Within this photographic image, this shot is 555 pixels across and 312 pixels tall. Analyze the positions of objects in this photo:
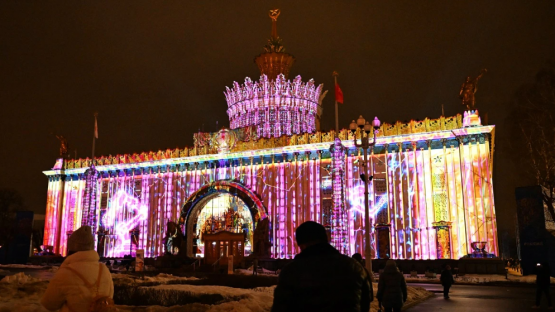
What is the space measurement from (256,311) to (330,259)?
21.4 ft

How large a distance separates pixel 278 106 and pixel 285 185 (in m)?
7.54

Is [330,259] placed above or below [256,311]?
above

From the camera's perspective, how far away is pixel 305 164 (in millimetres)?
36531

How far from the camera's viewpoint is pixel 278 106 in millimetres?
40812

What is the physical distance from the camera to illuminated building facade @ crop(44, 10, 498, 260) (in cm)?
3131

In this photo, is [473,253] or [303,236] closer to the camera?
[303,236]

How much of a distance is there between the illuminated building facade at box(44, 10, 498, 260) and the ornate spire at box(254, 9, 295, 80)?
126mm

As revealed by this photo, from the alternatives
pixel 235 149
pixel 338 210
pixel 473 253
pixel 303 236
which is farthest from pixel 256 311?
pixel 235 149

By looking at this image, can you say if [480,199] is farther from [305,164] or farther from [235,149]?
[235,149]

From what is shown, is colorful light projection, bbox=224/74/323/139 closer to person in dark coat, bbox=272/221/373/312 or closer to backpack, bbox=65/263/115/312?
backpack, bbox=65/263/115/312

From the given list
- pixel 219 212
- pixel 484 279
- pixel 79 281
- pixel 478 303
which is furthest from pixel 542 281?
pixel 219 212

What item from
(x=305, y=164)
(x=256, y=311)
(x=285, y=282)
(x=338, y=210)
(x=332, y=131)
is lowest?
(x=256, y=311)

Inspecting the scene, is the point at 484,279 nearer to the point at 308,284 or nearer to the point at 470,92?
the point at 470,92

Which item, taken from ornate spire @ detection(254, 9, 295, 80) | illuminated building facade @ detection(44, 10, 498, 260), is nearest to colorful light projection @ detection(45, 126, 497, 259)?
illuminated building facade @ detection(44, 10, 498, 260)
